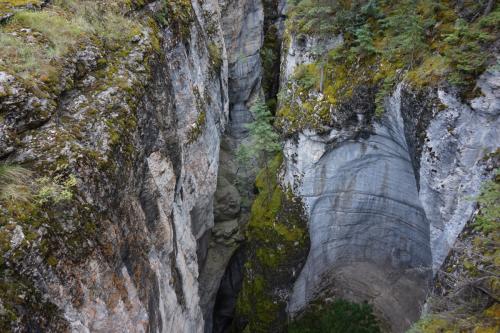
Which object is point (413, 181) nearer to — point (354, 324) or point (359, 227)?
point (359, 227)

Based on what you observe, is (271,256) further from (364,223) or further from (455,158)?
(455,158)

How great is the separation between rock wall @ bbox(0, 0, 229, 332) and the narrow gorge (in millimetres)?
43

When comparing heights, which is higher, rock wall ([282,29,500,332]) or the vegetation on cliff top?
the vegetation on cliff top

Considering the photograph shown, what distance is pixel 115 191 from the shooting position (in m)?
7.08

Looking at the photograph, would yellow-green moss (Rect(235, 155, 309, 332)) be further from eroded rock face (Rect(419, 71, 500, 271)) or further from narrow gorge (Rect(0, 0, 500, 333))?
eroded rock face (Rect(419, 71, 500, 271))

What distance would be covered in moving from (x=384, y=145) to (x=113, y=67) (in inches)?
384

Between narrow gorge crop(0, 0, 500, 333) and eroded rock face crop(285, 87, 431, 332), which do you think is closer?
narrow gorge crop(0, 0, 500, 333)

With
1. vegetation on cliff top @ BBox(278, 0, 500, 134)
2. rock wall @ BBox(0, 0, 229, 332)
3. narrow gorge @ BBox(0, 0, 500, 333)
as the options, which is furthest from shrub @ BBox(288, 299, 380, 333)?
vegetation on cliff top @ BBox(278, 0, 500, 134)

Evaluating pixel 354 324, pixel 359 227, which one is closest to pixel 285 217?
pixel 359 227

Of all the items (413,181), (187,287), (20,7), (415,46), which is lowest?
(187,287)

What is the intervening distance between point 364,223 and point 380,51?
686 centimetres

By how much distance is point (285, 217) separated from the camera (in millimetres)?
15891

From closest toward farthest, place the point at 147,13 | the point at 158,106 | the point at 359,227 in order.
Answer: the point at 158,106 → the point at 147,13 → the point at 359,227

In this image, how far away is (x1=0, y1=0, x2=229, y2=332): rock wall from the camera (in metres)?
5.54
